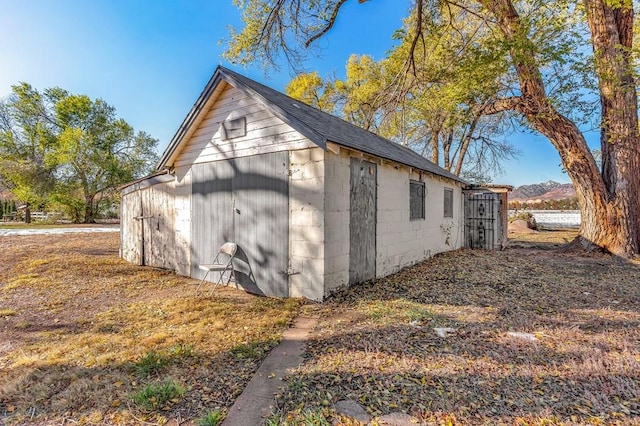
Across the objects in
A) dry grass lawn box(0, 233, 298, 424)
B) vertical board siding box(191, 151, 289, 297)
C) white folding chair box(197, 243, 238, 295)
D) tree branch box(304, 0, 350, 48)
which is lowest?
dry grass lawn box(0, 233, 298, 424)

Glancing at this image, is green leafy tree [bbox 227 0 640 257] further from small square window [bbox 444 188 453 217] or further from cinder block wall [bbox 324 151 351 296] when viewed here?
cinder block wall [bbox 324 151 351 296]

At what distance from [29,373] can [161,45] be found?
9540 mm

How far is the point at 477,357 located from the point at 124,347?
3.85 meters

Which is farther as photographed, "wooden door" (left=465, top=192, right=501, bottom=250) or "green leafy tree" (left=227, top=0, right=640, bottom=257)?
"wooden door" (left=465, top=192, right=501, bottom=250)

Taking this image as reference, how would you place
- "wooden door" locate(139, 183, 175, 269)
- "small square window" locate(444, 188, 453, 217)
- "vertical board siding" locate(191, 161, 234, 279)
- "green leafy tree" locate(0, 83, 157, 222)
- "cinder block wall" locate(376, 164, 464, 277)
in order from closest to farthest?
"vertical board siding" locate(191, 161, 234, 279) < "cinder block wall" locate(376, 164, 464, 277) < "wooden door" locate(139, 183, 175, 269) < "small square window" locate(444, 188, 453, 217) < "green leafy tree" locate(0, 83, 157, 222)

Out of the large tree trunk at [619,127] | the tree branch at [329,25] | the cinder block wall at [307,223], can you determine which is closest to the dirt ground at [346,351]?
the cinder block wall at [307,223]

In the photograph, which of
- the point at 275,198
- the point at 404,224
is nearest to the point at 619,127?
the point at 404,224

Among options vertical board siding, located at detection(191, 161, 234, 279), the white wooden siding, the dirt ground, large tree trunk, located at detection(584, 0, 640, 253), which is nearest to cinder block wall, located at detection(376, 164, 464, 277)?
the dirt ground

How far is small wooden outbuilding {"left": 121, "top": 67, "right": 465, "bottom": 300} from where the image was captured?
5.04 m

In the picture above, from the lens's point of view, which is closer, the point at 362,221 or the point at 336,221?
the point at 336,221

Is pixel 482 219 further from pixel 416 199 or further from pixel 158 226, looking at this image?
pixel 158 226

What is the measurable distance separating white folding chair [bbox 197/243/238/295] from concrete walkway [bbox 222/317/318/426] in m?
2.31

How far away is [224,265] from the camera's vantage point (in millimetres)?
5930

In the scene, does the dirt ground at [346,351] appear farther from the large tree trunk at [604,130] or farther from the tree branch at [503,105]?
the tree branch at [503,105]
